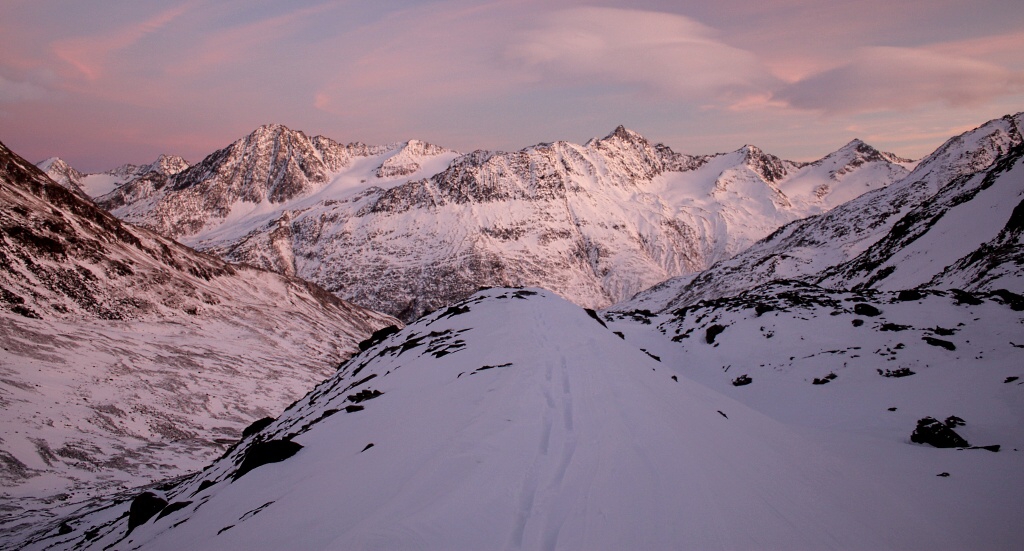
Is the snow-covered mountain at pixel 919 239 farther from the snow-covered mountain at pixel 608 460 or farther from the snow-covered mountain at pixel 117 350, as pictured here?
the snow-covered mountain at pixel 117 350

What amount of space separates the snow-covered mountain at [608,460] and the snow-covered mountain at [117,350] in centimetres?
1007

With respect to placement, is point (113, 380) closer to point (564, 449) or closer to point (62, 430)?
point (62, 430)

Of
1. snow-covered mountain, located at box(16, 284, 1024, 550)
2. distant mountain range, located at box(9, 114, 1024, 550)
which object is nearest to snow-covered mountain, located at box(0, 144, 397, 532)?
distant mountain range, located at box(9, 114, 1024, 550)

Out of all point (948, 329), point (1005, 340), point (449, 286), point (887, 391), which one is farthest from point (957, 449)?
point (449, 286)

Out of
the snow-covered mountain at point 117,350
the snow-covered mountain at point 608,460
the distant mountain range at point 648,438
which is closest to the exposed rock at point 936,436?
the distant mountain range at point 648,438

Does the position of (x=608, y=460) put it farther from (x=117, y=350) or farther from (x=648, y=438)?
(x=117, y=350)

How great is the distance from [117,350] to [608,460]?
57.0m

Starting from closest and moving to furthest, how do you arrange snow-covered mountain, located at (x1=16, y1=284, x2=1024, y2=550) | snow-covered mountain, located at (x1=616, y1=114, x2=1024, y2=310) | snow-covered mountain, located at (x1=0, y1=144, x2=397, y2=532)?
1. snow-covered mountain, located at (x1=16, y1=284, x2=1024, y2=550)
2. snow-covered mountain, located at (x1=0, y1=144, x2=397, y2=532)
3. snow-covered mountain, located at (x1=616, y1=114, x2=1024, y2=310)

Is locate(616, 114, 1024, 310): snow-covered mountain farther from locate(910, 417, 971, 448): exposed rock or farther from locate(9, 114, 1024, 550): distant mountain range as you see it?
locate(910, 417, 971, 448): exposed rock

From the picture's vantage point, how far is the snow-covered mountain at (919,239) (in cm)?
3544

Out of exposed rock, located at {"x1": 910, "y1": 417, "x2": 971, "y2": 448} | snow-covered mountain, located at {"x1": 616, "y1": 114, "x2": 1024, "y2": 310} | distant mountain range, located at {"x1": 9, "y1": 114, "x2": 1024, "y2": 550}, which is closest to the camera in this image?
distant mountain range, located at {"x1": 9, "y1": 114, "x2": 1024, "y2": 550}

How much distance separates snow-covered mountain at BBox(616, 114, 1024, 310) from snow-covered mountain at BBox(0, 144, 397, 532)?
186 feet

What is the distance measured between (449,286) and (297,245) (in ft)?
212

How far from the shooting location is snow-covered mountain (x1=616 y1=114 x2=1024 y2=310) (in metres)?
35.4
